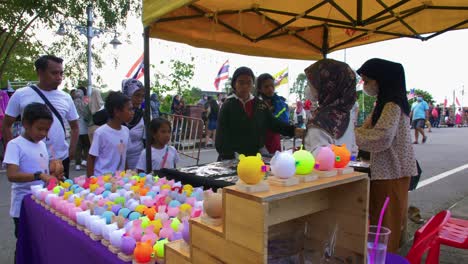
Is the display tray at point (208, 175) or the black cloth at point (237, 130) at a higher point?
the black cloth at point (237, 130)

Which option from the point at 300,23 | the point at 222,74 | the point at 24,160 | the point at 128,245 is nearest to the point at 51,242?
the point at 24,160

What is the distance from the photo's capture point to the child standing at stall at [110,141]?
9.30 ft

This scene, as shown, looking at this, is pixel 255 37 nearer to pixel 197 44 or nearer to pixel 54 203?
pixel 197 44

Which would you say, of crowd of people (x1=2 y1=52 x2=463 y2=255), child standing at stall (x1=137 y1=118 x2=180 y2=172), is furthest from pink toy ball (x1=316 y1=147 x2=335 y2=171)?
child standing at stall (x1=137 y1=118 x2=180 y2=172)

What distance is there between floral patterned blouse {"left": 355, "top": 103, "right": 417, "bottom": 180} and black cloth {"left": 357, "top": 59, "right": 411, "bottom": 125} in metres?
0.06

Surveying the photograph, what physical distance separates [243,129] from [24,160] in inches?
67.0

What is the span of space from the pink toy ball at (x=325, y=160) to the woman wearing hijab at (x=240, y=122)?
1.77 m

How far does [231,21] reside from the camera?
3738 millimetres

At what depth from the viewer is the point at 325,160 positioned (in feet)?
3.98

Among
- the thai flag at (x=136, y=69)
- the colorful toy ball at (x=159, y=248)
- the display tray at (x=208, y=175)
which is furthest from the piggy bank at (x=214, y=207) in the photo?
the thai flag at (x=136, y=69)

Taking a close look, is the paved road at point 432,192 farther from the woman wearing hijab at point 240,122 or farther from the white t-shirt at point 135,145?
the woman wearing hijab at point 240,122

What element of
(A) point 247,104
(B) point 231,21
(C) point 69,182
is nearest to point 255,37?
(B) point 231,21

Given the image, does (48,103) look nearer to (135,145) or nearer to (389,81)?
(135,145)

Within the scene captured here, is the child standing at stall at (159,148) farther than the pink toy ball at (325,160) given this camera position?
Yes
